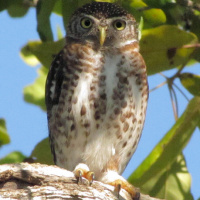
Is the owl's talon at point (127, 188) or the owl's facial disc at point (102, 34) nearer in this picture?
the owl's talon at point (127, 188)

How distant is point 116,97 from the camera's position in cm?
481

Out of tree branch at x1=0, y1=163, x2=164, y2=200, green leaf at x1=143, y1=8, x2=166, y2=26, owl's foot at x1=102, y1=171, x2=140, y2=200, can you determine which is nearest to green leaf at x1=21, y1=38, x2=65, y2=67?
green leaf at x1=143, y1=8, x2=166, y2=26

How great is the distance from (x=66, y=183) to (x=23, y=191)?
28cm

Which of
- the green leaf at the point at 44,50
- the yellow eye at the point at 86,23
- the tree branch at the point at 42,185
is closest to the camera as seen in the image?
the tree branch at the point at 42,185

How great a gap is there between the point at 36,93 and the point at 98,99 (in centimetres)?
97

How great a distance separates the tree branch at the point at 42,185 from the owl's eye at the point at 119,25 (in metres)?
1.77

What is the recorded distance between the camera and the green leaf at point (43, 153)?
→ 5000 millimetres

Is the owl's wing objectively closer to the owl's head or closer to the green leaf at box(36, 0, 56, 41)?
the owl's head

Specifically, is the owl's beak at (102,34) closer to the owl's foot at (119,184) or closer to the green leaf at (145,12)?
the green leaf at (145,12)

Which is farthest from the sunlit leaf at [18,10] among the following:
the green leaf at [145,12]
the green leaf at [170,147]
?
the green leaf at [170,147]

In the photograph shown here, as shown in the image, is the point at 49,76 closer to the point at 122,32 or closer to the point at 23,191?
the point at 122,32

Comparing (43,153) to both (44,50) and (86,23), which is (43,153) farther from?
(86,23)

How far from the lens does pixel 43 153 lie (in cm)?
508

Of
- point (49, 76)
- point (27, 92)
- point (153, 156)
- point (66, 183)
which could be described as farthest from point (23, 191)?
point (27, 92)
